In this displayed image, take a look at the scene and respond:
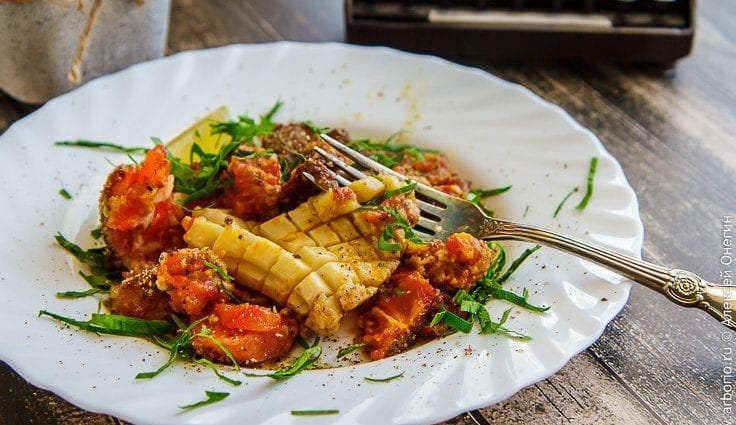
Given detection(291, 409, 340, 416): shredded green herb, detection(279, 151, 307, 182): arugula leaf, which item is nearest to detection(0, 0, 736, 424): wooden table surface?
detection(291, 409, 340, 416): shredded green herb

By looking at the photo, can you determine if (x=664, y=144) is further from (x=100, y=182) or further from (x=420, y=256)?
(x=100, y=182)

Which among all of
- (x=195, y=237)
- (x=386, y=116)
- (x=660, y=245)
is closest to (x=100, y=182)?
(x=195, y=237)

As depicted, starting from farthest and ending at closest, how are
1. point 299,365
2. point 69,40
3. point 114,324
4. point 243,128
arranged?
point 69,40 < point 243,128 < point 114,324 < point 299,365

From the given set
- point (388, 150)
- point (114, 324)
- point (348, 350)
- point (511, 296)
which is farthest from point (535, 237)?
point (114, 324)

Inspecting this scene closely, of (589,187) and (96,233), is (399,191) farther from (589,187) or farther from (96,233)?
(96,233)

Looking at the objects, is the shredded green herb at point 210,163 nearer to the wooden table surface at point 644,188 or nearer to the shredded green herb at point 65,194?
the shredded green herb at point 65,194

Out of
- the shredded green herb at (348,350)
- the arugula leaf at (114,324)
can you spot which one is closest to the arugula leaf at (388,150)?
the shredded green herb at (348,350)
